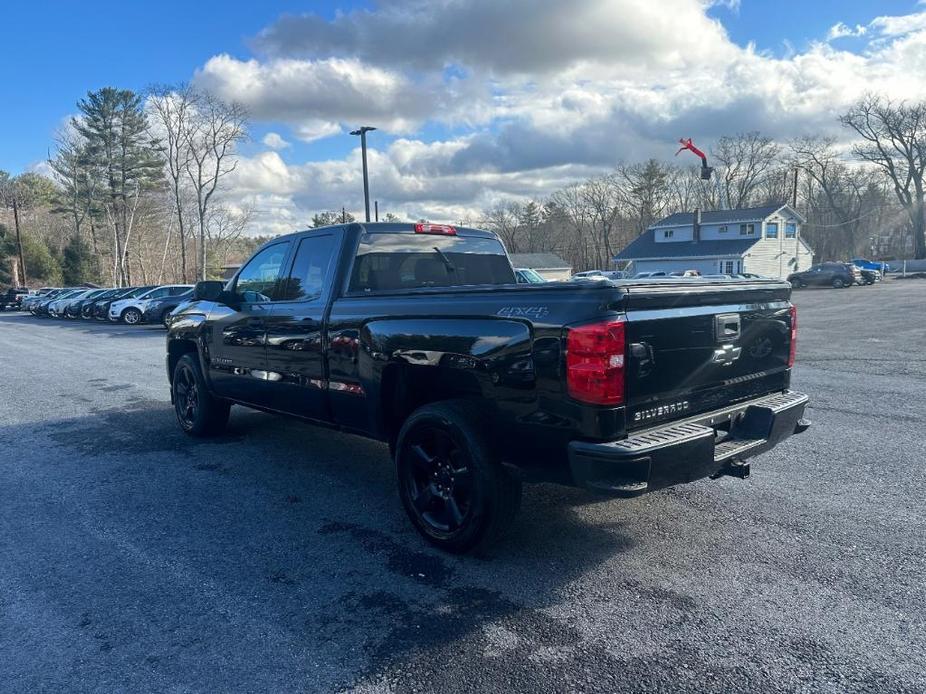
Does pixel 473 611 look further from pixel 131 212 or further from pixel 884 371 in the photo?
pixel 131 212

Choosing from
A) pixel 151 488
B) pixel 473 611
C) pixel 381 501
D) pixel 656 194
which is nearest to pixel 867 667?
pixel 473 611

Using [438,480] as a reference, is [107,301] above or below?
above

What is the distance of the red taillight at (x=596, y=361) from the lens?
3127 mm

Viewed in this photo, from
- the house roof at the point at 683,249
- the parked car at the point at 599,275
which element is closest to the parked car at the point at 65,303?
the parked car at the point at 599,275

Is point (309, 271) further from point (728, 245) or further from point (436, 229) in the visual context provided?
point (728, 245)

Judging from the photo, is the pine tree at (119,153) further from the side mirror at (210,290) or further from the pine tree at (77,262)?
the side mirror at (210,290)

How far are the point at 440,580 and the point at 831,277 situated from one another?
4675 cm

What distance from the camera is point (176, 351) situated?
7227mm

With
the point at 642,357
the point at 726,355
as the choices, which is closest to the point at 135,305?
the point at 726,355

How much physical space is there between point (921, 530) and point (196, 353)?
6281mm

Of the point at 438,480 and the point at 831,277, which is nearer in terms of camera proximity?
the point at 438,480

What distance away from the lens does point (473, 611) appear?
320 centimetres

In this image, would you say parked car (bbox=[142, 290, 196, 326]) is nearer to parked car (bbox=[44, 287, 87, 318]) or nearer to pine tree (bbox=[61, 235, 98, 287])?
parked car (bbox=[44, 287, 87, 318])

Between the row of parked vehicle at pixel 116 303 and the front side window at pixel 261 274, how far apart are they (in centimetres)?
1541
